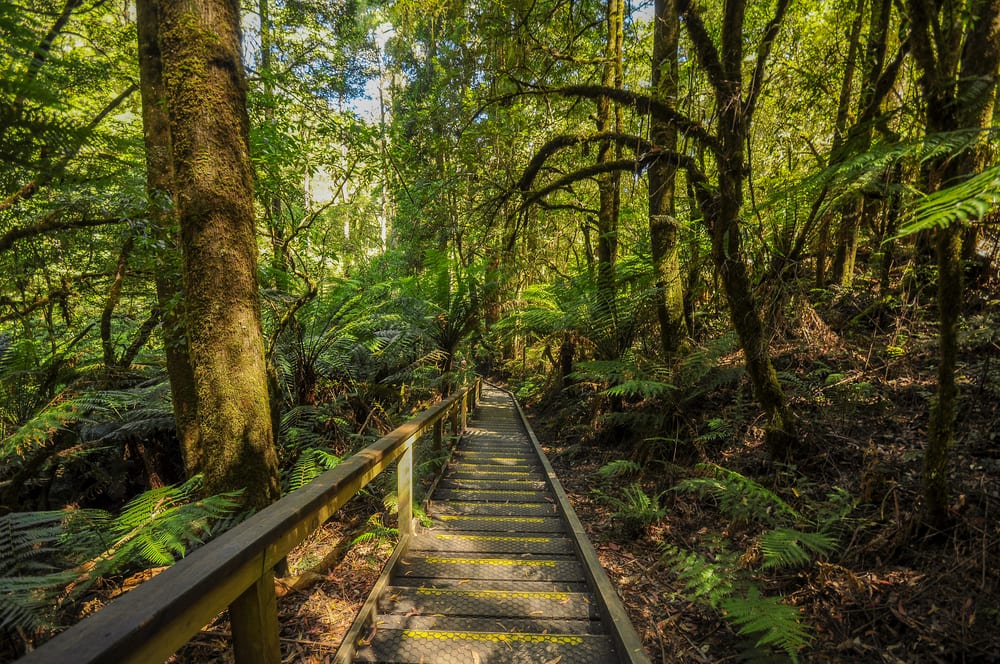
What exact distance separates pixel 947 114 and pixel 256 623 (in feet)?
11.1

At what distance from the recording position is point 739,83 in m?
2.83

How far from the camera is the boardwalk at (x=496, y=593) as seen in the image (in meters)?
1.97

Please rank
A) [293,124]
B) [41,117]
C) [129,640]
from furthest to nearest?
[293,124] < [41,117] < [129,640]

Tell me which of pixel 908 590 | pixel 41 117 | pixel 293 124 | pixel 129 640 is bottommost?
pixel 908 590

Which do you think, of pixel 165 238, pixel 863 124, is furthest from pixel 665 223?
pixel 165 238

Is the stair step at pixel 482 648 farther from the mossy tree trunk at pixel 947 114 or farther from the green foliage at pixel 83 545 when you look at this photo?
the mossy tree trunk at pixel 947 114

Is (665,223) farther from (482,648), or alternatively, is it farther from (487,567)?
(482,648)

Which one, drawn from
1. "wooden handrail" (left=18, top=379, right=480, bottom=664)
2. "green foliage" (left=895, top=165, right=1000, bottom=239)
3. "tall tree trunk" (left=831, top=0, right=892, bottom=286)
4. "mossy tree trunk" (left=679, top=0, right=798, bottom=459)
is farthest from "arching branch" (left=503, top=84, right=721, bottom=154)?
"wooden handrail" (left=18, top=379, right=480, bottom=664)

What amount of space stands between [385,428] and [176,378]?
2.25m

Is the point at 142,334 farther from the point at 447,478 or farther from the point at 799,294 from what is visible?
the point at 799,294

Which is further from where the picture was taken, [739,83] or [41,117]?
[739,83]

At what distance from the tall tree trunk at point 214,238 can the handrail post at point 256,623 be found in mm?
1330

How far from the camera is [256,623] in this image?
1235 millimetres

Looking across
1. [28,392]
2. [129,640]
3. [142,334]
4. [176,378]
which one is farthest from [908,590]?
[28,392]
